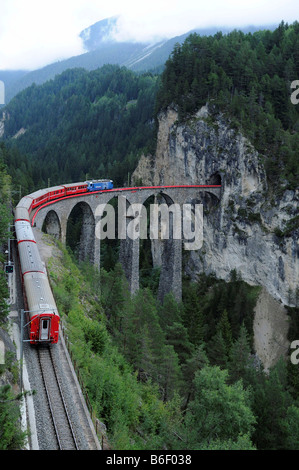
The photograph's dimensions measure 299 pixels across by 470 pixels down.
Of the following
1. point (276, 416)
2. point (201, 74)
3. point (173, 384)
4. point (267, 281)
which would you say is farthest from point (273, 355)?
point (201, 74)

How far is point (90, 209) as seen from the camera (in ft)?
189

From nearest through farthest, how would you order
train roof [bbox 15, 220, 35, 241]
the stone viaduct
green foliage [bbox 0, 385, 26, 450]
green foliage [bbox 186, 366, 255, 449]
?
green foliage [bbox 0, 385, 26, 450] < green foliage [bbox 186, 366, 255, 449] < train roof [bbox 15, 220, 35, 241] < the stone viaduct

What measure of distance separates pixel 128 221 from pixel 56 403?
4385cm

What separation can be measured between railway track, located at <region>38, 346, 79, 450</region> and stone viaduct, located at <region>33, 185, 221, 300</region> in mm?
23897

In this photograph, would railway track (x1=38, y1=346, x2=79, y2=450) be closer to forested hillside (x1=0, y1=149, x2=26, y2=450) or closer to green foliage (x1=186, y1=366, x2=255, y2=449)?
forested hillside (x1=0, y1=149, x2=26, y2=450)

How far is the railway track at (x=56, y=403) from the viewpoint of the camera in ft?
63.1

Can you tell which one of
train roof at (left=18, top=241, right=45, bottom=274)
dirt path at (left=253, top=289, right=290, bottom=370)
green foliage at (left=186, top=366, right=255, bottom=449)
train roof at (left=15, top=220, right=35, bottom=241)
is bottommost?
dirt path at (left=253, top=289, right=290, bottom=370)

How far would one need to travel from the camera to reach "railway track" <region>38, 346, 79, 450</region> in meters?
19.2

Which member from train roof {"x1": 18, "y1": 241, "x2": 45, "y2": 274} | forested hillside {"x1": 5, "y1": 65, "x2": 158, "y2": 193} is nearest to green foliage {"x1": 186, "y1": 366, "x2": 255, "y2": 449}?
train roof {"x1": 18, "y1": 241, "x2": 45, "y2": 274}

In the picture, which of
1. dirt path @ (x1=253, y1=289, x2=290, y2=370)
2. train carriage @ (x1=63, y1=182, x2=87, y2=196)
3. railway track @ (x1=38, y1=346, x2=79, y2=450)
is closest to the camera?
railway track @ (x1=38, y1=346, x2=79, y2=450)

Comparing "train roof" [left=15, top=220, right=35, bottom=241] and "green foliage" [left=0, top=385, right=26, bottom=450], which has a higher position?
"train roof" [left=15, top=220, right=35, bottom=241]

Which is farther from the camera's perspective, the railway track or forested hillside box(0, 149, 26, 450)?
the railway track

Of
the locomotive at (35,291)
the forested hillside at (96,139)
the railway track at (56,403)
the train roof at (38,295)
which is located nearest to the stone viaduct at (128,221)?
the locomotive at (35,291)
